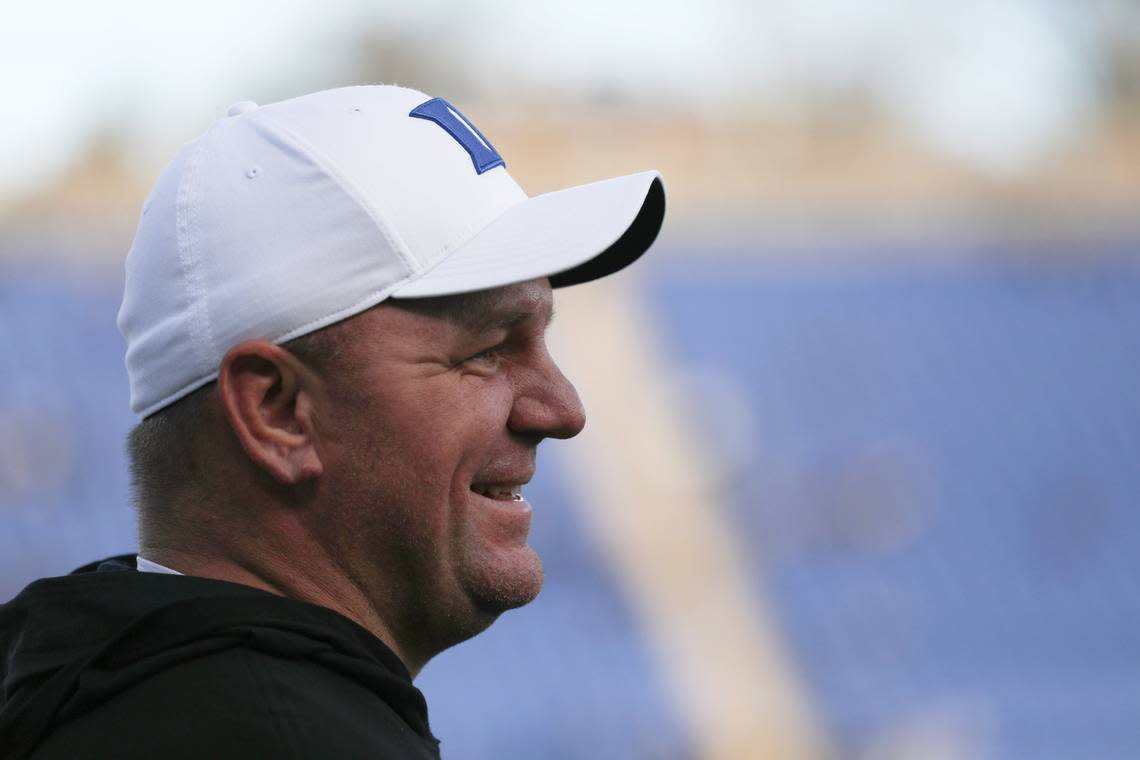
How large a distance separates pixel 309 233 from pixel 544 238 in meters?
0.23

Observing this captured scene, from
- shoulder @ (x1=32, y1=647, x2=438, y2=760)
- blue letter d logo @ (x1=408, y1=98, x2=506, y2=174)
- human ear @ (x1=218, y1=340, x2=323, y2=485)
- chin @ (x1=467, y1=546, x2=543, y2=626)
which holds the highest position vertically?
blue letter d logo @ (x1=408, y1=98, x2=506, y2=174)

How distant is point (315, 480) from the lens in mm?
1299

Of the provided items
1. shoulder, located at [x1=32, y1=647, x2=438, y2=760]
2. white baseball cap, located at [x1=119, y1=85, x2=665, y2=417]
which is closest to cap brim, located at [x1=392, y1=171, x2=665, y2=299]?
white baseball cap, located at [x1=119, y1=85, x2=665, y2=417]

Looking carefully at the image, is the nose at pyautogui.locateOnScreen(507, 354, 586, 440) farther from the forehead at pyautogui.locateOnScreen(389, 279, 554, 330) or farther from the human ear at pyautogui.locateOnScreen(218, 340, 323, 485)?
the human ear at pyautogui.locateOnScreen(218, 340, 323, 485)

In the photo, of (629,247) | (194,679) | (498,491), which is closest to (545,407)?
(498,491)

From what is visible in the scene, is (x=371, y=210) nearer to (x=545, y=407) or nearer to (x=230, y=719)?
(x=545, y=407)

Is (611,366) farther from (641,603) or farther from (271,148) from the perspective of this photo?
(271,148)

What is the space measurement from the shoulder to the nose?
0.36m

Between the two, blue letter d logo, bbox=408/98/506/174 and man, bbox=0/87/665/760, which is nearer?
man, bbox=0/87/665/760

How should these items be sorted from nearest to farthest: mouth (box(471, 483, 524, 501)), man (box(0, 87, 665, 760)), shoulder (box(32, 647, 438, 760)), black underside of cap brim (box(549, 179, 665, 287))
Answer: shoulder (box(32, 647, 438, 760)) → man (box(0, 87, 665, 760)) → mouth (box(471, 483, 524, 501)) → black underside of cap brim (box(549, 179, 665, 287))

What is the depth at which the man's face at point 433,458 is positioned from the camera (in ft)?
4.25

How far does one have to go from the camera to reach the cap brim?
4.28 feet

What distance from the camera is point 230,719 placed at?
106 centimetres

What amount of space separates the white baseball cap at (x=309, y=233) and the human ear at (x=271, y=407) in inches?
0.8
